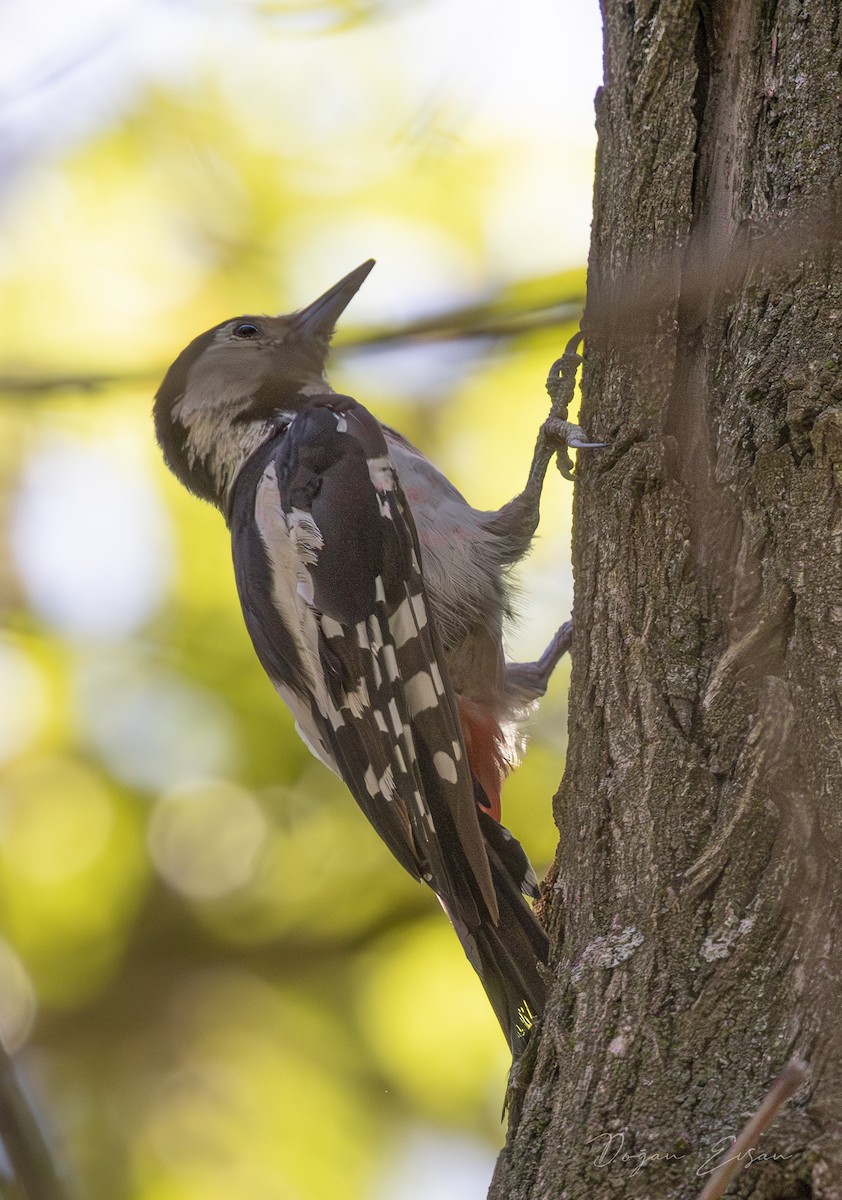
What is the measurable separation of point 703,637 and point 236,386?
2050 mm

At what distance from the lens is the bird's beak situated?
11.6 feet

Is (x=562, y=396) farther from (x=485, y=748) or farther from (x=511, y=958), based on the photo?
(x=511, y=958)

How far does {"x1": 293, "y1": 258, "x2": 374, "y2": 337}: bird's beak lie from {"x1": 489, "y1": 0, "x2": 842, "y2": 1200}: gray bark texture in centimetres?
148

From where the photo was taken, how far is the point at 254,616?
290cm

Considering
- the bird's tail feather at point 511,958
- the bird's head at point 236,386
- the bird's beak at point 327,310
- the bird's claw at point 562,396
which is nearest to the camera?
the bird's tail feather at point 511,958

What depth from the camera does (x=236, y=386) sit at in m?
3.48

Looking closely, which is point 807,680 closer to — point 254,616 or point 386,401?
point 254,616

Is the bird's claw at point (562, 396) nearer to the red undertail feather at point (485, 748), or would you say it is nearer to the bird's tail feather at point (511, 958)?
the red undertail feather at point (485, 748)

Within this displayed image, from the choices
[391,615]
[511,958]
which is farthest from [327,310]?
[511,958]

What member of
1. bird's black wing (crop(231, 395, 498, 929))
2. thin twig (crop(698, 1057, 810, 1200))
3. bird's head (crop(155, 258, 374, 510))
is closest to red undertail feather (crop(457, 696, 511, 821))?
bird's black wing (crop(231, 395, 498, 929))

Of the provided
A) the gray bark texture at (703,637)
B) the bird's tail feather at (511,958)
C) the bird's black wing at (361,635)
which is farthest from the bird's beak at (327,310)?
the bird's tail feather at (511,958)

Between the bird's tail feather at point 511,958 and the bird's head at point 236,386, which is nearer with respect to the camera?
the bird's tail feather at point 511,958

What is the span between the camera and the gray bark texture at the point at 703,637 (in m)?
1.44

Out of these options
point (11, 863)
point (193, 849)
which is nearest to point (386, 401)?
point (193, 849)
